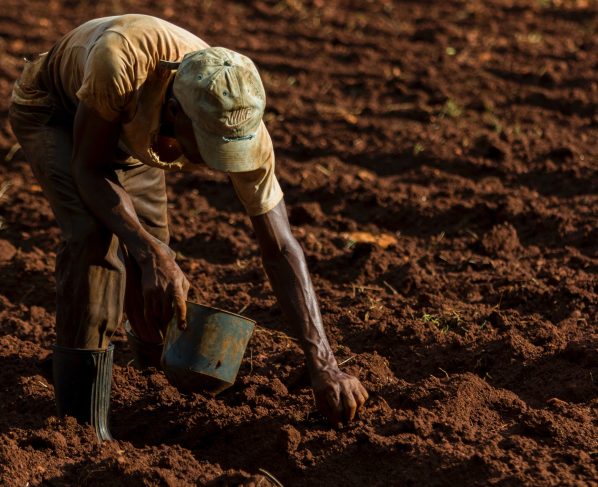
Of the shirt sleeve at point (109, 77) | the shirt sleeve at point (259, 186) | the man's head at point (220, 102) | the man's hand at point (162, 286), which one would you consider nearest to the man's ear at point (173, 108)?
the man's head at point (220, 102)

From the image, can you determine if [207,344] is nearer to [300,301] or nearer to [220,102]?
[300,301]

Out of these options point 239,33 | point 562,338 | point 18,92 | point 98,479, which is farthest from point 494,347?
point 239,33

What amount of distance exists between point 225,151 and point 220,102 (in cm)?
16

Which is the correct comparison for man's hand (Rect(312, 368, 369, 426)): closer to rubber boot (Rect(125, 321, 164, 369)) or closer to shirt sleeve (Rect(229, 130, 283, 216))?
shirt sleeve (Rect(229, 130, 283, 216))

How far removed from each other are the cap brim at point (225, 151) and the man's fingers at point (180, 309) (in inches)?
18.2

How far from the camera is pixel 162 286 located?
3648 mm

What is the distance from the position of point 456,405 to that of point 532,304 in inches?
47.4

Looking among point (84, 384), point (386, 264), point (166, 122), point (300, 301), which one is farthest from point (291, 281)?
point (386, 264)

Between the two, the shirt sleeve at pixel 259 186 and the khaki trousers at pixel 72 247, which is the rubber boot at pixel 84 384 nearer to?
the khaki trousers at pixel 72 247

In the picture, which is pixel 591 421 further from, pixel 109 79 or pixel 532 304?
pixel 109 79

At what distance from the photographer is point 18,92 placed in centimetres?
423

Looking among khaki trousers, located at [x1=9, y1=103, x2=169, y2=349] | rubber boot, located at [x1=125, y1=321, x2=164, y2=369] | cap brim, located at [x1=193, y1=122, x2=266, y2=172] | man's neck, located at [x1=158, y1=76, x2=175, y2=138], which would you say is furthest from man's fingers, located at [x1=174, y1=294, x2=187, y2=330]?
rubber boot, located at [x1=125, y1=321, x2=164, y2=369]

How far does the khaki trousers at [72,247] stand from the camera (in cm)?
392

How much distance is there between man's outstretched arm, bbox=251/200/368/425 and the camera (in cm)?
381
